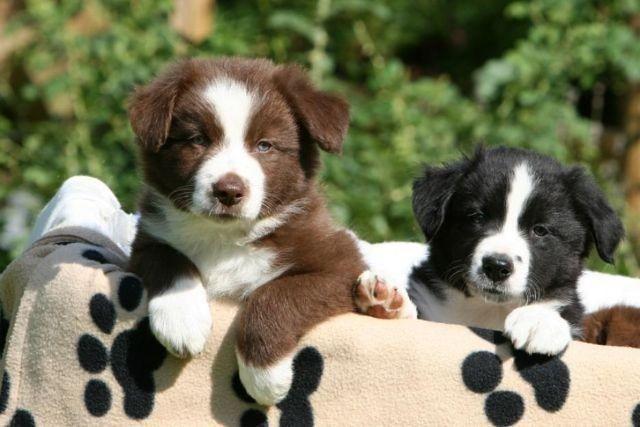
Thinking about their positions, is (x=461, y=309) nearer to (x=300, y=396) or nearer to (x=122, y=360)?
(x=300, y=396)

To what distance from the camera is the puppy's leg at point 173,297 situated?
3.36 metres

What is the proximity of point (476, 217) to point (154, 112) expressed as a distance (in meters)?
1.42

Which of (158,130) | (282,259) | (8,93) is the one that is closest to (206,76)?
(158,130)

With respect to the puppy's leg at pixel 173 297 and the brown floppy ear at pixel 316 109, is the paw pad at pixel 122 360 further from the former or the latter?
the brown floppy ear at pixel 316 109

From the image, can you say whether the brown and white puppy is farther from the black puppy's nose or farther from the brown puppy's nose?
the black puppy's nose

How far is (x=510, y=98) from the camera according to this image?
797 centimetres

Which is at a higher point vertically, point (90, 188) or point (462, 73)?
point (90, 188)

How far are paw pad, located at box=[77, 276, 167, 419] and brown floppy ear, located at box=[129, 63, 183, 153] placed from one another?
2.16 feet

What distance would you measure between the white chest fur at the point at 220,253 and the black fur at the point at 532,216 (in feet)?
2.71

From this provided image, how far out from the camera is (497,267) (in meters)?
4.04

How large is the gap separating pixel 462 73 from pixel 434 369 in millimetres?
8005

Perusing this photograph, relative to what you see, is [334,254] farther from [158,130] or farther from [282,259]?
[158,130]

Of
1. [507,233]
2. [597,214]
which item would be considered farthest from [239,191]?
[597,214]

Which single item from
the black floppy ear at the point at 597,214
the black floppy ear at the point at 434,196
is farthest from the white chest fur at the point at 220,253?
the black floppy ear at the point at 597,214
